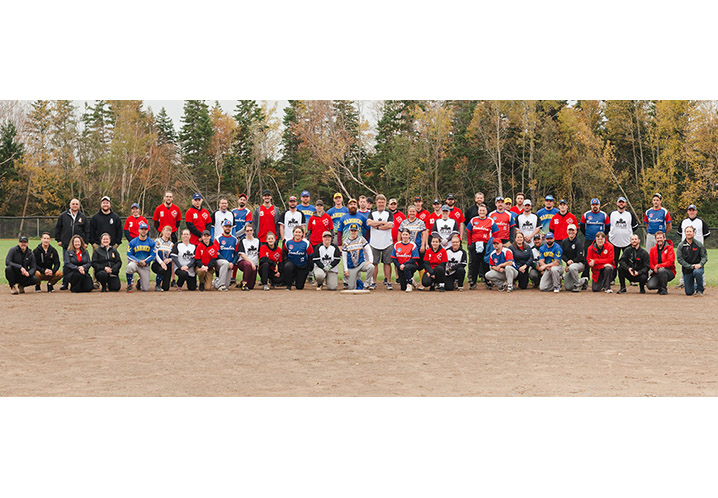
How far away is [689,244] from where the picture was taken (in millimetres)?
14094

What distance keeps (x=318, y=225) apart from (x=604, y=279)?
635cm

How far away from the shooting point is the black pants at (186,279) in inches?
571

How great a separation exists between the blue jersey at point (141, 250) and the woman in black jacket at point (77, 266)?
2.90 ft

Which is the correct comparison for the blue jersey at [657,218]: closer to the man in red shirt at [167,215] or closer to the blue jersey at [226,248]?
the blue jersey at [226,248]

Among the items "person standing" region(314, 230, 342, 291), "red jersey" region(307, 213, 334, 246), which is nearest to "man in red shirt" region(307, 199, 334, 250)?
"red jersey" region(307, 213, 334, 246)

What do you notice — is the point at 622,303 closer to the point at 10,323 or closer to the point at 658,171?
the point at 10,323

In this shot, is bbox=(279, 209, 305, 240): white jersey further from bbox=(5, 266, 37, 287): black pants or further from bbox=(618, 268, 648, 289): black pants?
bbox=(618, 268, 648, 289): black pants

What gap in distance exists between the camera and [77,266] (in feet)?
46.7

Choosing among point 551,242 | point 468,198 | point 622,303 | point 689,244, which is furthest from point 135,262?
point 468,198

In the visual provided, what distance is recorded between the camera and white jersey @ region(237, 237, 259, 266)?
49.3ft

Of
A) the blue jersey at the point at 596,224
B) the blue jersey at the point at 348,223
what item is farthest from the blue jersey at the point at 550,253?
the blue jersey at the point at 348,223

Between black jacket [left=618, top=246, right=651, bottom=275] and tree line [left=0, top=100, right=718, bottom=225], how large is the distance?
3050 cm

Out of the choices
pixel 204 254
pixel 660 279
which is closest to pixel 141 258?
pixel 204 254

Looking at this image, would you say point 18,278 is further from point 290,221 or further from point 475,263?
point 475,263
